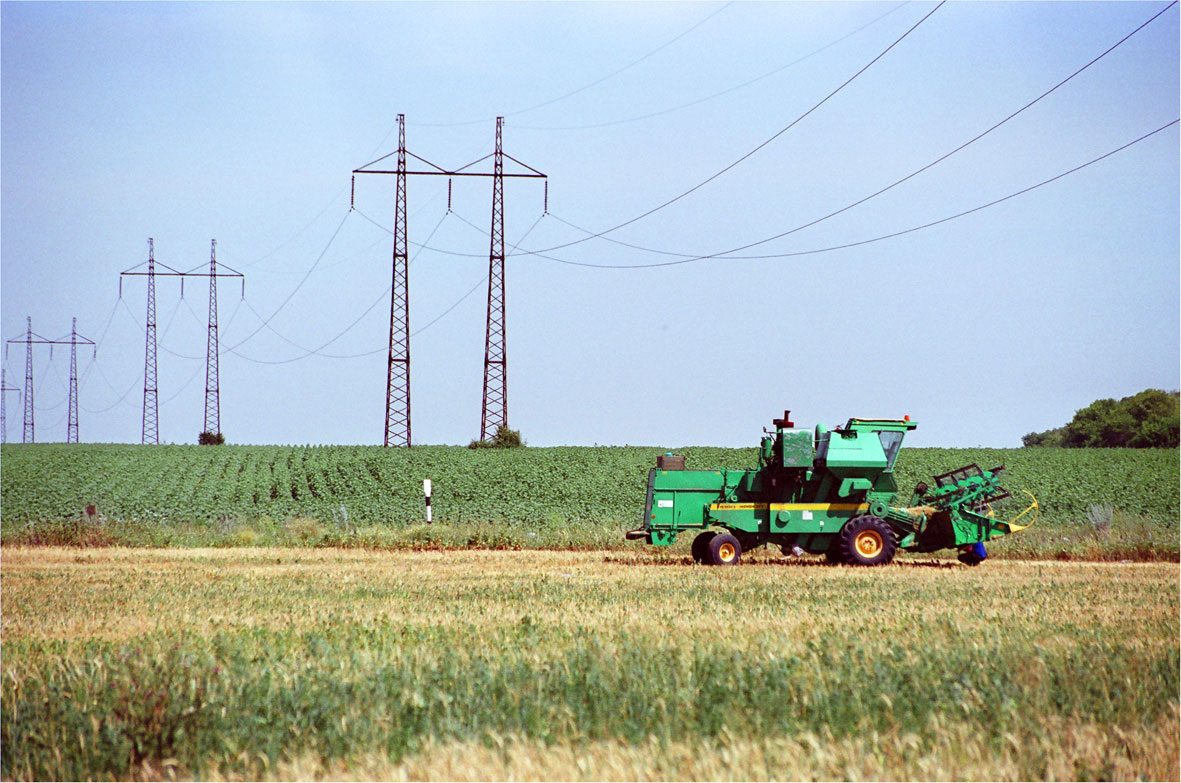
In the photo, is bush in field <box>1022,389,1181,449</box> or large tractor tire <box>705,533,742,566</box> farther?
bush in field <box>1022,389,1181,449</box>

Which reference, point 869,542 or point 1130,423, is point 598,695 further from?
point 1130,423

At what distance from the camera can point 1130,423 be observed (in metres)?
87.9

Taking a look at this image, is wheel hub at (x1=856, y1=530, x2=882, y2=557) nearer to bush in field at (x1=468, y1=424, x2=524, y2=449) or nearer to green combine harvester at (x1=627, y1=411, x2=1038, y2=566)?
green combine harvester at (x1=627, y1=411, x2=1038, y2=566)

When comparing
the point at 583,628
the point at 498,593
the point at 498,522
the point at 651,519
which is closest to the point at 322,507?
the point at 498,522

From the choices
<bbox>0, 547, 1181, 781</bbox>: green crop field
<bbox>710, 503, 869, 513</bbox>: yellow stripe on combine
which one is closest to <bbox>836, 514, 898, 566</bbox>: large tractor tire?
<bbox>710, 503, 869, 513</bbox>: yellow stripe on combine

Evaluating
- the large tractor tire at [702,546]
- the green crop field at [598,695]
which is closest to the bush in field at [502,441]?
the large tractor tire at [702,546]

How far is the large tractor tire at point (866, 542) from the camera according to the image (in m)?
21.0

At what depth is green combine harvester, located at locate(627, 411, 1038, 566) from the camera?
21156 millimetres

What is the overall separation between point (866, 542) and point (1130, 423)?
251ft

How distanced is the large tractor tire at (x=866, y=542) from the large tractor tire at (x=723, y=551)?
77.6 inches

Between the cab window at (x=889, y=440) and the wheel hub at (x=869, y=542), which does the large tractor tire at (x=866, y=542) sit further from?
the cab window at (x=889, y=440)

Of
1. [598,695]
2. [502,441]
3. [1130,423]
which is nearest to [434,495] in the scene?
[502,441]

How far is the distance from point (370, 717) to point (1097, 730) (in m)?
4.60

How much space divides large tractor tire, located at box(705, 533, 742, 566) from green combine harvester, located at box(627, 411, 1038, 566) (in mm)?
19
